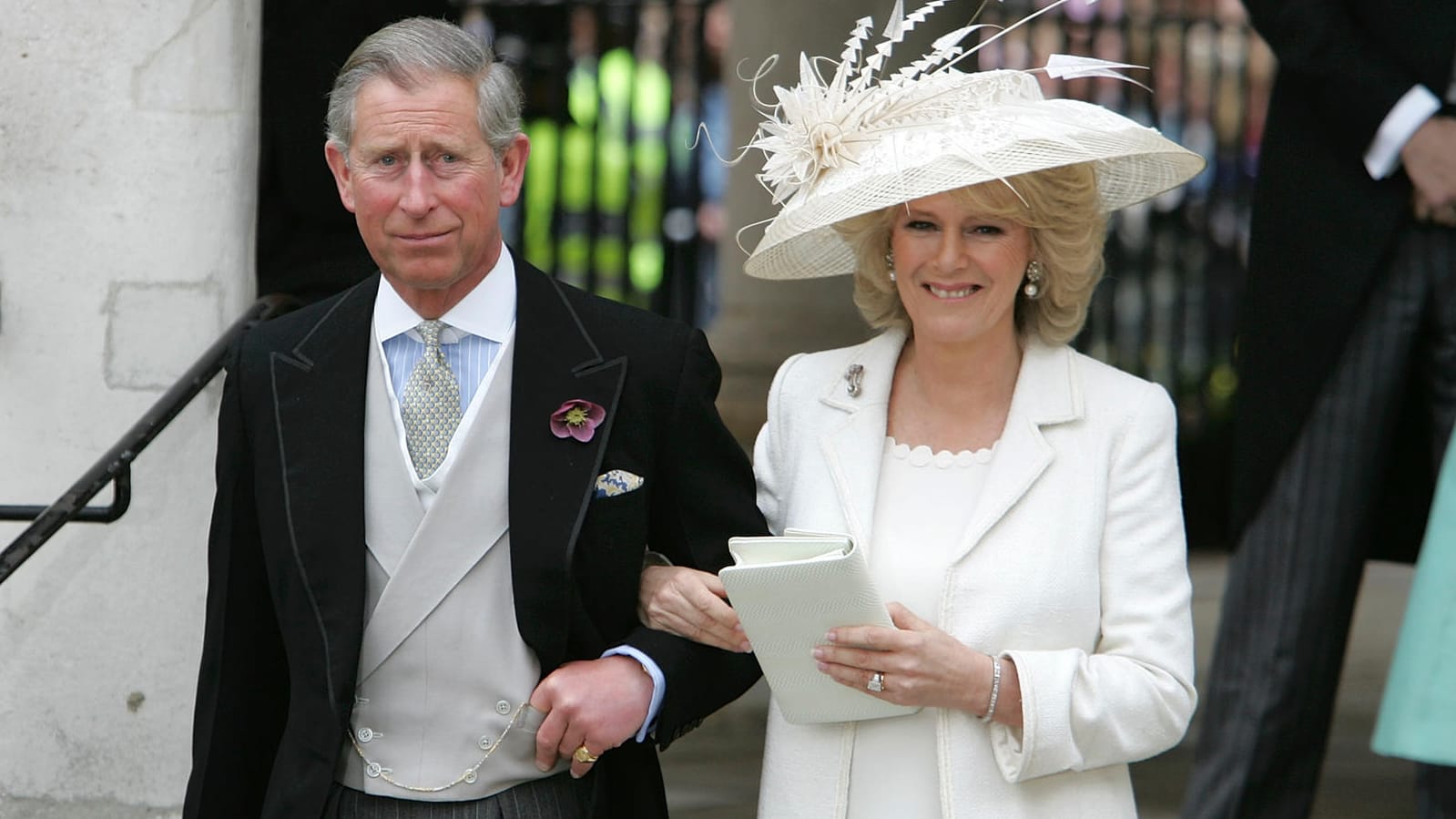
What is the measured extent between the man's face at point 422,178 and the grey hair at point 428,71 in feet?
0.04

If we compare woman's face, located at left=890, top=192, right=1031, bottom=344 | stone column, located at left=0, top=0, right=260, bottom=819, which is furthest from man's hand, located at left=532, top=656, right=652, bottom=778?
stone column, located at left=0, top=0, right=260, bottom=819

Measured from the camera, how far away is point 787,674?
288 cm

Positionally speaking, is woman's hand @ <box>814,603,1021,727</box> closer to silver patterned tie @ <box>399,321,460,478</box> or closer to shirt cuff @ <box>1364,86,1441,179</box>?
silver patterned tie @ <box>399,321,460,478</box>

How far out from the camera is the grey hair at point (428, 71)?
2.85 metres

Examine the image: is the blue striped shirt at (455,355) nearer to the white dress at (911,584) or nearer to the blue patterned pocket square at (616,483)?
the blue patterned pocket square at (616,483)

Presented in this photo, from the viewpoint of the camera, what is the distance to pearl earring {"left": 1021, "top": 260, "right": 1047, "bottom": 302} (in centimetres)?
310

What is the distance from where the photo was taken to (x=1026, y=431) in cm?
302

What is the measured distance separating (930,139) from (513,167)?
2.01ft

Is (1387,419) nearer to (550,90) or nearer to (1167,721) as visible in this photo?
(1167,721)

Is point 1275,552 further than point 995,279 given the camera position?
Yes

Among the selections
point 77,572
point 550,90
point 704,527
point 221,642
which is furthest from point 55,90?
point 550,90

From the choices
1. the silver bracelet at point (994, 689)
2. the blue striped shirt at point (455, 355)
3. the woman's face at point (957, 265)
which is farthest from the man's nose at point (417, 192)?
the silver bracelet at point (994, 689)

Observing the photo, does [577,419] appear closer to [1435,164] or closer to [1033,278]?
[1033,278]

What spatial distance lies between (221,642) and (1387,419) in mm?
2013
